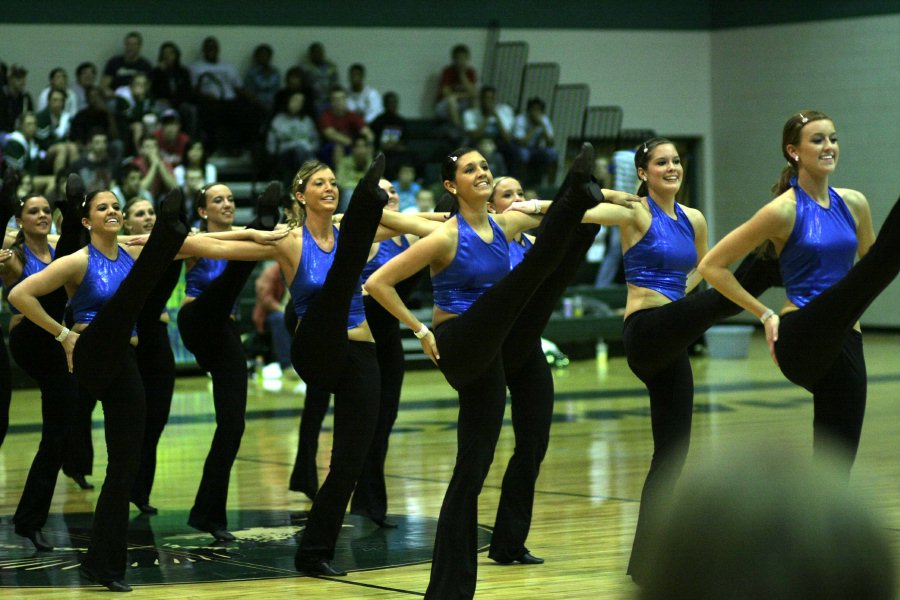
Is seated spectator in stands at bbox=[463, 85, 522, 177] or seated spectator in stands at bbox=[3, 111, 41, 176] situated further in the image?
seated spectator in stands at bbox=[463, 85, 522, 177]

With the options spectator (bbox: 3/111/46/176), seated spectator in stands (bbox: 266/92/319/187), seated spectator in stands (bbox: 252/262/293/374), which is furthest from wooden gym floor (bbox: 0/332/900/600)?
seated spectator in stands (bbox: 266/92/319/187)

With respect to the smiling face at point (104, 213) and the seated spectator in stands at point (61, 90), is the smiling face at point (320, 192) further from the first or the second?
the seated spectator in stands at point (61, 90)

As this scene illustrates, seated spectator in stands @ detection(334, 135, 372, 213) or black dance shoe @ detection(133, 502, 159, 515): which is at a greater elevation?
seated spectator in stands @ detection(334, 135, 372, 213)

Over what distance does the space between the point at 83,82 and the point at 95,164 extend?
5.93 ft

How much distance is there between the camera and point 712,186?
1941cm

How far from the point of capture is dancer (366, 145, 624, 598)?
4242mm

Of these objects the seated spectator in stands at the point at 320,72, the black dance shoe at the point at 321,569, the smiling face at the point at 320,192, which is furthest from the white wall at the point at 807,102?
the black dance shoe at the point at 321,569

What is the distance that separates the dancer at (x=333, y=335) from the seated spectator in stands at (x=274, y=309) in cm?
729

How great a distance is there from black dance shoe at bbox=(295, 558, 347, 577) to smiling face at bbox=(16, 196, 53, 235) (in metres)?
2.19

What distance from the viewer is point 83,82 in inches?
562

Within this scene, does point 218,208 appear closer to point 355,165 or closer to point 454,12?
point 355,165

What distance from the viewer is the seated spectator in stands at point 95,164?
1265 centimetres

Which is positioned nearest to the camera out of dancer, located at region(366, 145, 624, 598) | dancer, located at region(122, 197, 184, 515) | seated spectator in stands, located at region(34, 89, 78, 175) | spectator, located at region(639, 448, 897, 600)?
spectator, located at region(639, 448, 897, 600)

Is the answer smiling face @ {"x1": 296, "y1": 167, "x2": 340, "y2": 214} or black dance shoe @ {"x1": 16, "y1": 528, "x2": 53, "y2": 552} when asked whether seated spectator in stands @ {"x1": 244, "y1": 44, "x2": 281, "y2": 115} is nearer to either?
black dance shoe @ {"x1": 16, "y1": 528, "x2": 53, "y2": 552}
